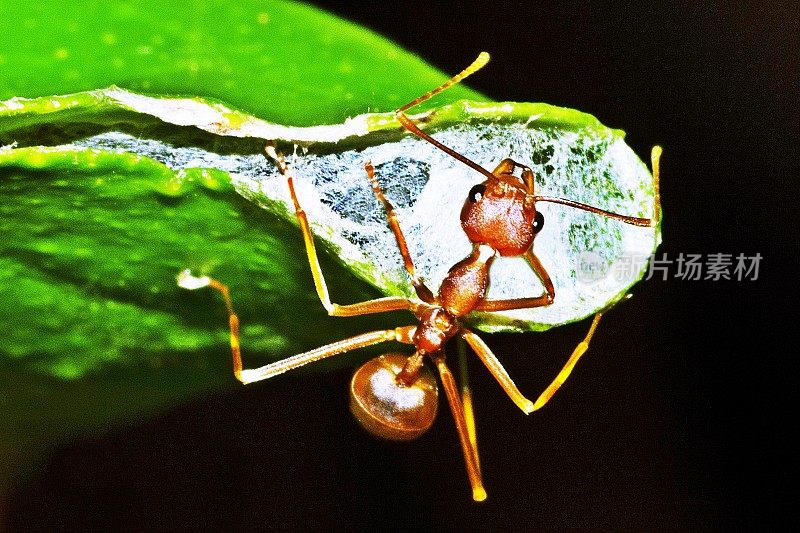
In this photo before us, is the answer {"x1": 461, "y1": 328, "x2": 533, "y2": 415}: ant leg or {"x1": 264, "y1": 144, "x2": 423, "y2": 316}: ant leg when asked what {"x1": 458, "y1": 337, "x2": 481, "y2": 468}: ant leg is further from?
{"x1": 264, "y1": 144, "x2": 423, "y2": 316}: ant leg

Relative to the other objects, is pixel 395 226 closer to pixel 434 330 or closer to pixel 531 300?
pixel 531 300

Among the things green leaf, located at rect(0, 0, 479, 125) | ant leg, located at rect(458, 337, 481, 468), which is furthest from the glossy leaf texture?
ant leg, located at rect(458, 337, 481, 468)

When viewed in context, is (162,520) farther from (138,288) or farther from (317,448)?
(138,288)

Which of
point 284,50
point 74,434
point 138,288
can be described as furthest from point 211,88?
point 74,434

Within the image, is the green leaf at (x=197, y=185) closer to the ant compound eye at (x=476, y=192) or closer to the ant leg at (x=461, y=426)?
the ant compound eye at (x=476, y=192)

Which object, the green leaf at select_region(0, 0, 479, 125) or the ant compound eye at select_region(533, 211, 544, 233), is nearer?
the green leaf at select_region(0, 0, 479, 125)

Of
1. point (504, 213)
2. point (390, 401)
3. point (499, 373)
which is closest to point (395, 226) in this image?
point (504, 213)

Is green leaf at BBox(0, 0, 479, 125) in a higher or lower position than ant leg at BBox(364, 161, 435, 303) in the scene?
higher

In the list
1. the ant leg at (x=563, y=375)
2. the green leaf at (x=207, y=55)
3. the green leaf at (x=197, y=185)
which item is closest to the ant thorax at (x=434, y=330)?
the ant leg at (x=563, y=375)
